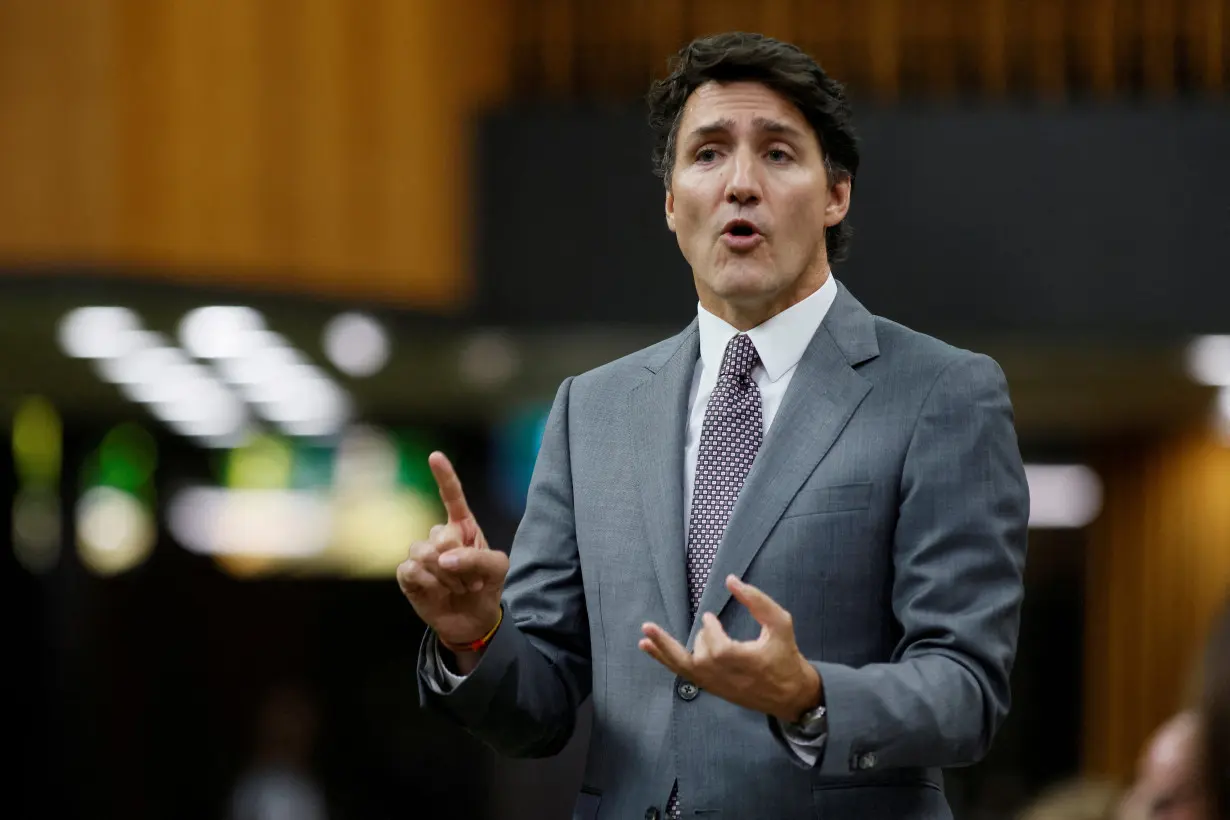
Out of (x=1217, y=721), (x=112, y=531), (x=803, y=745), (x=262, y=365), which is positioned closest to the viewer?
(x=1217, y=721)

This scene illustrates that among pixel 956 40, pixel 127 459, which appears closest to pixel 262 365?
pixel 956 40

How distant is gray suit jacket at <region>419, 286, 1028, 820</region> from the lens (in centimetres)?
173

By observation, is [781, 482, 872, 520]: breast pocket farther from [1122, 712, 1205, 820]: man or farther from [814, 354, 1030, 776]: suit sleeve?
[1122, 712, 1205, 820]: man

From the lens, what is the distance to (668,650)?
1625 mm

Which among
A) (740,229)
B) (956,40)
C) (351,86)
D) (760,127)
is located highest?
(956,40)

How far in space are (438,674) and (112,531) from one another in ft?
33.9

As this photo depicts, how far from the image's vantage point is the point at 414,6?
7.10 meters

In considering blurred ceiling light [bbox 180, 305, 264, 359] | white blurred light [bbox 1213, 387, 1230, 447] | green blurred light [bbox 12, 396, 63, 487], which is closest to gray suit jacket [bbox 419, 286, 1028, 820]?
blurred ceiling light [bbox 180, 305, 264, 359]

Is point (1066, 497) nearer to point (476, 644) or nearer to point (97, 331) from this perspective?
point (97, 331)

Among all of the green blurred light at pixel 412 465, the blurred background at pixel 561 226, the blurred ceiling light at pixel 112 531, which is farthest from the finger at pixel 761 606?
the blurred ceiling light at pixel 112 531

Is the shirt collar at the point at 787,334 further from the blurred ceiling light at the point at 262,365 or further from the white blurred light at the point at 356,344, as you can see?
the blurred ceiling light at the point at 262,365

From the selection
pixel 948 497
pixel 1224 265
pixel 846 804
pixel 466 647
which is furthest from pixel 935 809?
pixel 1224 265

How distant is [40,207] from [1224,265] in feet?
14.3

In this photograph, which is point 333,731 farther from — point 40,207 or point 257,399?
point 40,207
